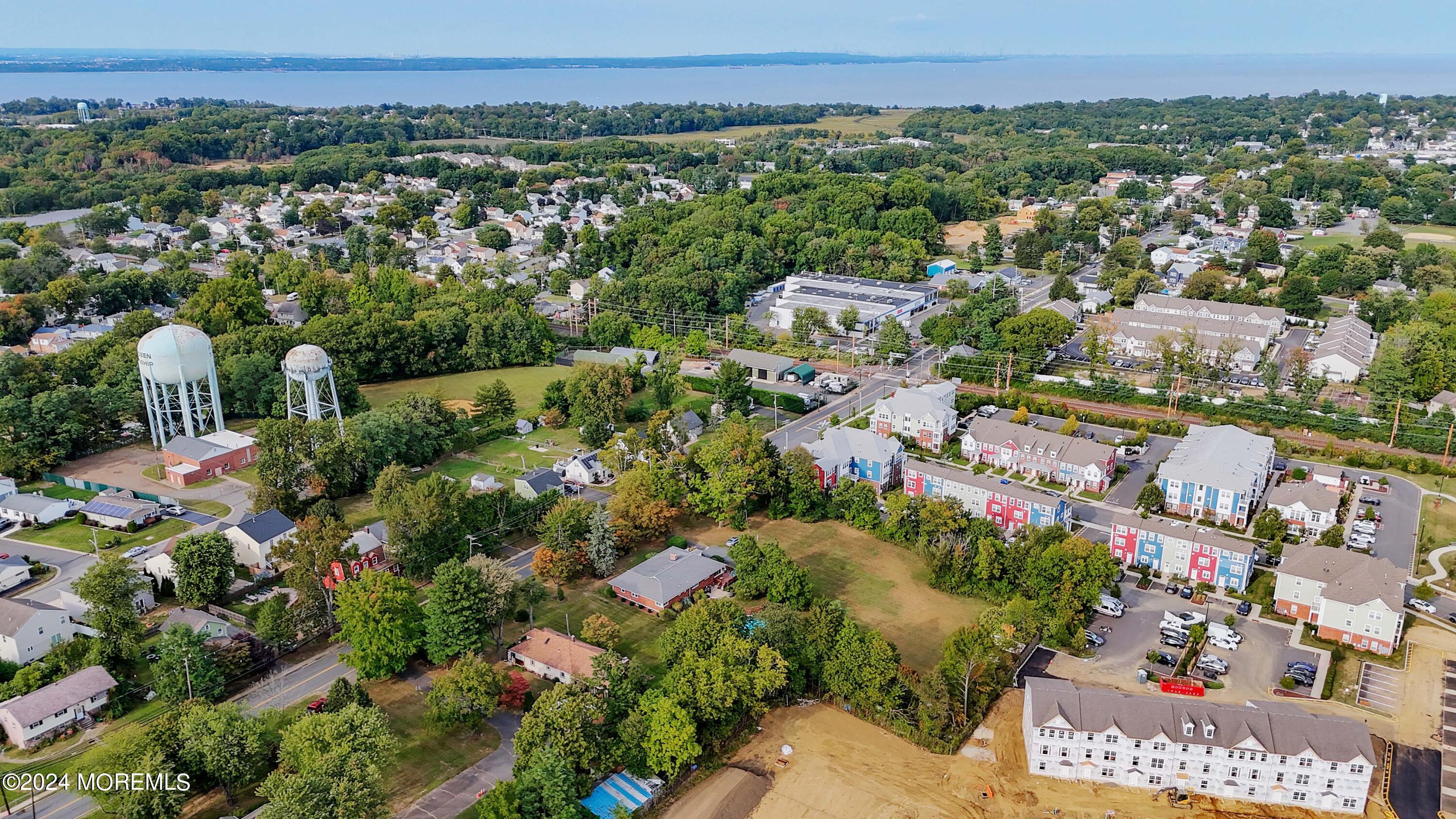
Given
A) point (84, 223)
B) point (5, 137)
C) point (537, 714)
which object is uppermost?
point (5, 137)

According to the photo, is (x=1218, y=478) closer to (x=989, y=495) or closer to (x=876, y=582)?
(x=989, y=495)

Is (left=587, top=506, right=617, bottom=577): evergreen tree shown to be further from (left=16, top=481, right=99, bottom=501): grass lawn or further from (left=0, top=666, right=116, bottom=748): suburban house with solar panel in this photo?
(left=16, top=481, right=99, bottom=501): grass lawn

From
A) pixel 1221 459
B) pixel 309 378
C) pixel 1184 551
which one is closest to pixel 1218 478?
pixel 1221 459

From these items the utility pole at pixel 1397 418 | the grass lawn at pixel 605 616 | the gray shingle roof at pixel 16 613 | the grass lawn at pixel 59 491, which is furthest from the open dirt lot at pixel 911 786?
the grass lawn at pixel 59 491

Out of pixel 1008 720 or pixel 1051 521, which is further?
pixel 1051 521

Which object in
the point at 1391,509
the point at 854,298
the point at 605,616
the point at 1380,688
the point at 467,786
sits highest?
the point at 854,298

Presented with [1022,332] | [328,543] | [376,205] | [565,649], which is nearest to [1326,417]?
[1022,332]

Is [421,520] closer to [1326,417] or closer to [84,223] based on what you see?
[1326,417]
